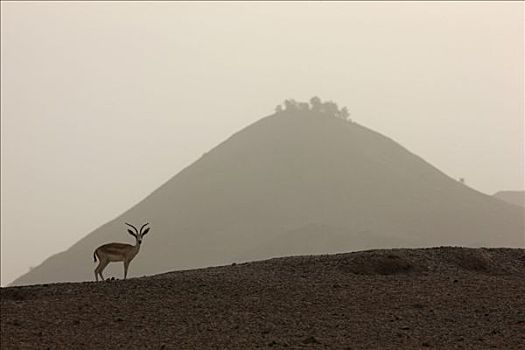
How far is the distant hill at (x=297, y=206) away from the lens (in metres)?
125

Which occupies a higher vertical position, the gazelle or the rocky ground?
the gazelle

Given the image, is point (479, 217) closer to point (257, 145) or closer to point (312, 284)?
point (257, 145)

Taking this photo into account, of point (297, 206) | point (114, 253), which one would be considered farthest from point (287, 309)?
point (297, 206)

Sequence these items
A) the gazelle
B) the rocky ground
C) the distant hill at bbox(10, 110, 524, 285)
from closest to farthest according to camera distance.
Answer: the rocky ground, the gazelle, the distant hill at bbox(10, 110, 524, 285)

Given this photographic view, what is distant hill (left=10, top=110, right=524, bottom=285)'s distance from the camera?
125 metres

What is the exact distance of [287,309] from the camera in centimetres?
2164

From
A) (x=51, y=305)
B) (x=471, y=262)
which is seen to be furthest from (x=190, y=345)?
(x=471, y=262)

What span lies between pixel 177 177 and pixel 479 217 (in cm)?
6120

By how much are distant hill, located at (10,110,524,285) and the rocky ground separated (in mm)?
88236

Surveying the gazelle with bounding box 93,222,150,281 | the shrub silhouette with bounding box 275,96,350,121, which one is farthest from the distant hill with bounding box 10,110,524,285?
the gazelle with bounding box 93,222,150,281

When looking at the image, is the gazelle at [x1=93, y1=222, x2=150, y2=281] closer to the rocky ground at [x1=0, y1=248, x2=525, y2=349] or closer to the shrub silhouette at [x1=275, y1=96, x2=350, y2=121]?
the rocky ground at [x1=0, y1=248, x2=525, y2=349]

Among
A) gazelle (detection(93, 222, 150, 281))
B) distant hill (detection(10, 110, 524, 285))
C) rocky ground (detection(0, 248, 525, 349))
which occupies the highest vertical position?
distant hill (detection(10, 110, 524, 285))

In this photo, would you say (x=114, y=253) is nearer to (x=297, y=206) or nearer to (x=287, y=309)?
(x=287, y=309)

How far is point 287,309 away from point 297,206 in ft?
413
